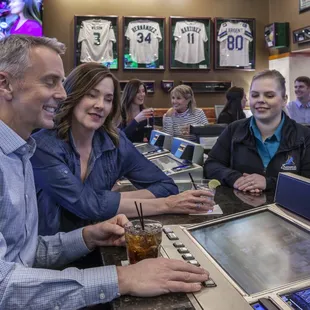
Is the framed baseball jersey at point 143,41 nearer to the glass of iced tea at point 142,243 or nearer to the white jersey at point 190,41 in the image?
the white jersey at point 190,41

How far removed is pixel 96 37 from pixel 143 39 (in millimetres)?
841

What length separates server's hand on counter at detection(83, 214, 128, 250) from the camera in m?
1.25

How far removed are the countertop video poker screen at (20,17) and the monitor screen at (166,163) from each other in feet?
15.9

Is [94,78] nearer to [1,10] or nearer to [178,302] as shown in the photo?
[178,302]

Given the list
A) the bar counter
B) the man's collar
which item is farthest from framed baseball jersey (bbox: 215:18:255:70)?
the man's collar

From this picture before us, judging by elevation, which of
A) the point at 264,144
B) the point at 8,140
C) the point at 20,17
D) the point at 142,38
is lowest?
the point at 264,144

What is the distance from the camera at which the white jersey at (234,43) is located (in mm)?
7711

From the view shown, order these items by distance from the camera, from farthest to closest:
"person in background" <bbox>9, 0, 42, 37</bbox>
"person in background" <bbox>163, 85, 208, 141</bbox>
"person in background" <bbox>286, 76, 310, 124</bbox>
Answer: "person in background" <bbox>9, 0, 42, 37</bbox>, "person in background" <bbox>286, 76, 310, 124</bbox>, "person in background" <bbox>163, 85, 208, 141</bbox>

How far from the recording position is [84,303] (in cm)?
95

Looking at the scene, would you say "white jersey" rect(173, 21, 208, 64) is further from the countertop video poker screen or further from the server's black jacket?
the server's black jacket

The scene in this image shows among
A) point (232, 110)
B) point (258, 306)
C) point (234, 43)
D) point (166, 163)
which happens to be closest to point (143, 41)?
point (234, 43)

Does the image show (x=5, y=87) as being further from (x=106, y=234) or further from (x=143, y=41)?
(x=143, y=41)

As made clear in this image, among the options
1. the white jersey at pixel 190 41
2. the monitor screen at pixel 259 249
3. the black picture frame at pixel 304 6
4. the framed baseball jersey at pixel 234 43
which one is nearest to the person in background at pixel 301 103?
the black picture frame at pixel 304 6

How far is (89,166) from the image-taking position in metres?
1.75
